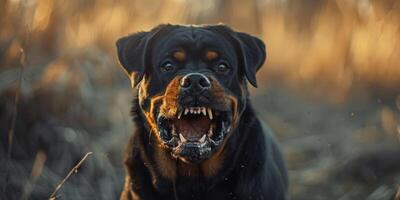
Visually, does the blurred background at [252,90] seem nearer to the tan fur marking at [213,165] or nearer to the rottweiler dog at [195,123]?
the rottweiler dog at [195,123]

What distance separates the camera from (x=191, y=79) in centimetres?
466

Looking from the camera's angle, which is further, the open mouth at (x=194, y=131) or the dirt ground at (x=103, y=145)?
the dirt ground at (x=103, y=145)

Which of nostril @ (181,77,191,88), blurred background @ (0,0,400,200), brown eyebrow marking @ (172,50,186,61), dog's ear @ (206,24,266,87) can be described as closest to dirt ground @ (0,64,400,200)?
blurred background @ (0,0,400,200)

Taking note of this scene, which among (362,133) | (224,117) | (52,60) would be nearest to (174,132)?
(224,117)

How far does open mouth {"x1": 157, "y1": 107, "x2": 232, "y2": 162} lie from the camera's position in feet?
15.5

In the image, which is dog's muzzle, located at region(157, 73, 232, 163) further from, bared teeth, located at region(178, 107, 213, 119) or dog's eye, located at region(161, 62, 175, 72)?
dog's eye, located at region(161, 62, 175, 72)

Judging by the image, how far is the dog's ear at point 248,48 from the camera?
17.1ft

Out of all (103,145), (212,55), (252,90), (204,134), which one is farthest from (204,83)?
(252,90)

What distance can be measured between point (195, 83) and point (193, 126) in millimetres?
399

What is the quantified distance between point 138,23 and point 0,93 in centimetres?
226

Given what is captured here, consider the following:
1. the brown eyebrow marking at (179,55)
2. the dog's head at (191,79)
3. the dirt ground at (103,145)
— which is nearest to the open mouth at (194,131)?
the dog's head at (191,79)

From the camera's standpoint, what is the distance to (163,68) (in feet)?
16.7

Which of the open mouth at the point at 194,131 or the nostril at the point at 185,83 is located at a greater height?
the nostril at the point at 185,83

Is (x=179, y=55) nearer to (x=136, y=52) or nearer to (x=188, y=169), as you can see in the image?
(x=136, y=52)
